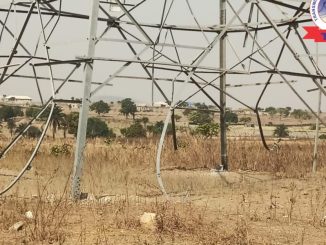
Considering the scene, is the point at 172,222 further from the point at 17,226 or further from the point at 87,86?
the point at 87,86

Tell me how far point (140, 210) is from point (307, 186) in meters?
6.50

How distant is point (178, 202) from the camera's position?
950 centimetres

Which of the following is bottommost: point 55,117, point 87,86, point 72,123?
point 55,117

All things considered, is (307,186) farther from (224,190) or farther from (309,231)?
(309,231)

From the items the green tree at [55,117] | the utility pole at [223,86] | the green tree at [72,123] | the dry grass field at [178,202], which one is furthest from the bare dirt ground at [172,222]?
the green tree at [72,123]

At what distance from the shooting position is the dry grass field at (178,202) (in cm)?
691

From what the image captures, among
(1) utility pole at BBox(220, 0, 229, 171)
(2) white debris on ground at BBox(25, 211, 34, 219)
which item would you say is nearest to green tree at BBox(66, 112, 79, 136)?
(1) utility pole at BBox(220, 0, 229, 171)

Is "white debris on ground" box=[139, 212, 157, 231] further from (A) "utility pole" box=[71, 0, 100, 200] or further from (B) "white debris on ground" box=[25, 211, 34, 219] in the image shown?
(A) "utility pole" box=[71, 0, 100, 200]

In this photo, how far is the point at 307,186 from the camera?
1336 cm

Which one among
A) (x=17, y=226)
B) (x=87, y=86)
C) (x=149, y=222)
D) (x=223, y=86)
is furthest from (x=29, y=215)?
(x=223, y=86)

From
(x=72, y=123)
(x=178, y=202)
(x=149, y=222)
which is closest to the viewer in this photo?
(x=149, y=222)

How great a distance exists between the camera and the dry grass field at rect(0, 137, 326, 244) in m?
6.91

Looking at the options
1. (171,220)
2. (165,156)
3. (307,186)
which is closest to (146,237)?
(171,220)

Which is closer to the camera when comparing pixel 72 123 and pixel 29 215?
pixel 29 215
